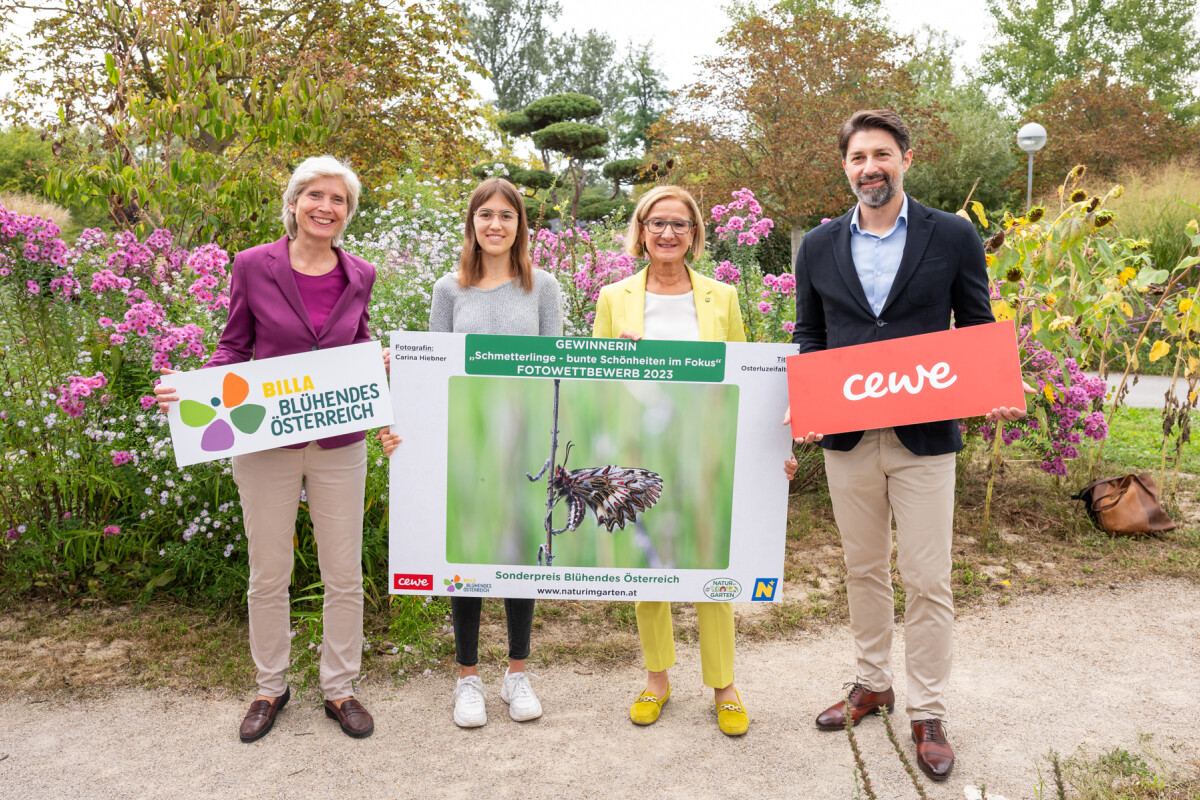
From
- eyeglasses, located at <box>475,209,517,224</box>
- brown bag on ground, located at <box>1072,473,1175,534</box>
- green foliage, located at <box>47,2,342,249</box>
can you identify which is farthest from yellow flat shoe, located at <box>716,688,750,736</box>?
brown bag on ground, located at <box>1072,473,1175,534</box>

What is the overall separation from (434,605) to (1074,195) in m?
4.41

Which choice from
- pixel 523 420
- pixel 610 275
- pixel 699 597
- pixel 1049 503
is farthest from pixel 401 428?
pixel 1049 503

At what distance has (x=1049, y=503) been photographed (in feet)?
19.5

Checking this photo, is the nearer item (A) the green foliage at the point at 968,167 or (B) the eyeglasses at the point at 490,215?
(B) the eyeglasses at the point at 490,215

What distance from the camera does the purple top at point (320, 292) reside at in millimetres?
3047

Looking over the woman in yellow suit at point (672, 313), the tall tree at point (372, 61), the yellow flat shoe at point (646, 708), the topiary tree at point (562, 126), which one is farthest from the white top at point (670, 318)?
the topiary tree at point (562, 126)

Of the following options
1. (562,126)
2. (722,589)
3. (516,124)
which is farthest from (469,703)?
(516,124)

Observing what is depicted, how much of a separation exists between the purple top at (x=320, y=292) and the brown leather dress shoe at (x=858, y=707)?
250 centimetres

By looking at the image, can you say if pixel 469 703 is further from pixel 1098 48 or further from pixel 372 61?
pixel 1098 48

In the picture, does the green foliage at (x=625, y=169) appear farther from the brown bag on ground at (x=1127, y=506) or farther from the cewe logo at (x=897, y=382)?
the cewe logo at (x=897, y=382)

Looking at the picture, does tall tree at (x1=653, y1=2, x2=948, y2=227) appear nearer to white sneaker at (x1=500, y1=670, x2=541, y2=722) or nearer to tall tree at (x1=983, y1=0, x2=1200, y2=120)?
tall tree at (x1=983, y1=0, x2=1200, y2=120)

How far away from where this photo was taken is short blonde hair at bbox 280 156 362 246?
9.91ft

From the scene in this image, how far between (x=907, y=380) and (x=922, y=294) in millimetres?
326

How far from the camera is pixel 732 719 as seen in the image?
319 cm
